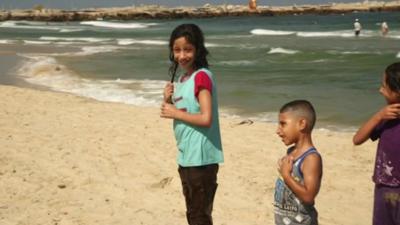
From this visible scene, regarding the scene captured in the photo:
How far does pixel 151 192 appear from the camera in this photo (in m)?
5.46

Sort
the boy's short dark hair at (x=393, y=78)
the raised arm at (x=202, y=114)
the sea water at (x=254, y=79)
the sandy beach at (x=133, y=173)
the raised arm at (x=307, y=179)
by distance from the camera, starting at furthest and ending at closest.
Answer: the sea water at (x=254, y=79)
the sandy beach at (x=133, y=173)
the raised arm at (x=202, y=114)
the boy's short dark hair at (x=393, y=78)
the raised arm at (x=307, y=179)

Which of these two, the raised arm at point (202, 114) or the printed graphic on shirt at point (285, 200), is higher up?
the raised arm at point (202, 114)

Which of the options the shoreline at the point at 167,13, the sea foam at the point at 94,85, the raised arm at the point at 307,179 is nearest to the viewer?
the raised arm at the point at 307,179

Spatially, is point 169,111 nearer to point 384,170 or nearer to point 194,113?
point 194,113

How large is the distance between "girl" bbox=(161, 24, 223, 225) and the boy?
0.43 metres

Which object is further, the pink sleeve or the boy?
the pink sleeve

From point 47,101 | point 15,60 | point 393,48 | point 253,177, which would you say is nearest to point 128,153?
point 253,177

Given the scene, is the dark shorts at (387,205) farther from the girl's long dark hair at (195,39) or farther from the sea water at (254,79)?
the sea water at (254,79)

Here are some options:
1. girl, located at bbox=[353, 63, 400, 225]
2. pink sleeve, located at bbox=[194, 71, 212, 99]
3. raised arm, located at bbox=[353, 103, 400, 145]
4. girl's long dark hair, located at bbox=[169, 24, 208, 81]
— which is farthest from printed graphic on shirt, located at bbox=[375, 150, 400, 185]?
girl's long dark hair, located at bbox=[169, 24, 208, 81]

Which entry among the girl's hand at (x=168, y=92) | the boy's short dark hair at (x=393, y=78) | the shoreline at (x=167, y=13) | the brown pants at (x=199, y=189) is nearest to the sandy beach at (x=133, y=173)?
the brown pants at (x=199, y=189)

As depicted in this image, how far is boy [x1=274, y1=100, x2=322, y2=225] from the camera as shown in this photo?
2.54m

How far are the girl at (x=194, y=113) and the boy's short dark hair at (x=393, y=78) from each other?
845mm

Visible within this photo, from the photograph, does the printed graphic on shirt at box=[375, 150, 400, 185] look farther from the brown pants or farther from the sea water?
the sea water

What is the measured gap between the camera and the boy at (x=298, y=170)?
2.54 m
